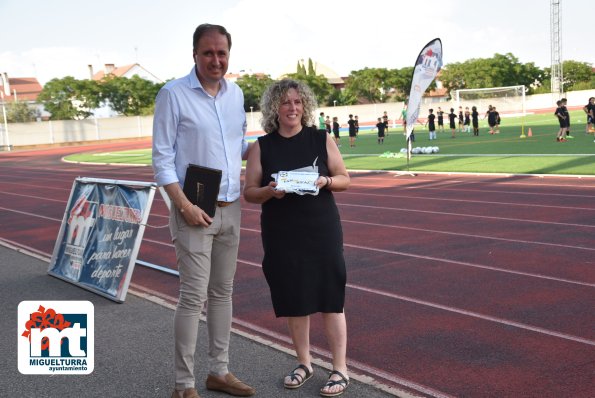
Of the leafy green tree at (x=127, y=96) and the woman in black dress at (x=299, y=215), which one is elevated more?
the leafy green tree at (x=127, y=96)

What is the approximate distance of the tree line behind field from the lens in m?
71.6

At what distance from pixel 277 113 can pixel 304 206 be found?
1.84 ft

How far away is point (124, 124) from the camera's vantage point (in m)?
65.8

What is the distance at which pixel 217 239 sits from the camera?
3.91m

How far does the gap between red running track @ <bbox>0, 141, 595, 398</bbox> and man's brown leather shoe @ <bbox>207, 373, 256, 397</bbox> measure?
0.80 m

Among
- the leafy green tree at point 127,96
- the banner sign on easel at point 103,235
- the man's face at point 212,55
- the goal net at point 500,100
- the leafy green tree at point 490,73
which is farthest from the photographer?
the leafy green tree at point 490,73

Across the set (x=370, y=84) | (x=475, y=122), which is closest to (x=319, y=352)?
(x=475, y=122)

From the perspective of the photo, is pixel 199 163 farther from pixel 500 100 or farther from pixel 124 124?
pixel 124 124

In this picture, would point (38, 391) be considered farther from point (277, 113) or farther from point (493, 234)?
point (493, 234)

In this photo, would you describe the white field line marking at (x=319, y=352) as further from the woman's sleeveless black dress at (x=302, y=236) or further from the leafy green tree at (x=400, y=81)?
the leafy green tree at (x=400, y=81)

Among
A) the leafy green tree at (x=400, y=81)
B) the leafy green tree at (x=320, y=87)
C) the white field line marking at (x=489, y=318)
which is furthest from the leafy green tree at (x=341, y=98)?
the white field line marking at (x=489, y=318)

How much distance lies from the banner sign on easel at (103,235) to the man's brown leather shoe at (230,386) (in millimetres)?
2438

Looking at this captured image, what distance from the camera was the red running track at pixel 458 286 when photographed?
4305mm

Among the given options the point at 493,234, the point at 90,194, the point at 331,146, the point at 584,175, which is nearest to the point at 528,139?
the point at 584,175
